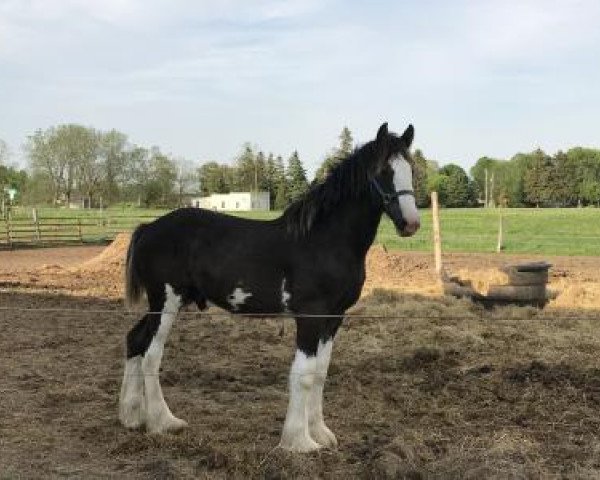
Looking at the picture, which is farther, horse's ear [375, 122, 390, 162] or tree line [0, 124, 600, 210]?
tree line [0, 124, 600, 210]

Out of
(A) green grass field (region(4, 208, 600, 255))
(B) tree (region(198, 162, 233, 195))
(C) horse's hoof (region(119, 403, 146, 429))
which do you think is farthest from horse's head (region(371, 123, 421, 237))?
(B) tree (region(198, 162, 233, 195))

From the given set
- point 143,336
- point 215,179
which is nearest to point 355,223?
point 143,336

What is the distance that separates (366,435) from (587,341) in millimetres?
4313

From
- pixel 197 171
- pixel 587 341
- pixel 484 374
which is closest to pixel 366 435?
pixel 484 374

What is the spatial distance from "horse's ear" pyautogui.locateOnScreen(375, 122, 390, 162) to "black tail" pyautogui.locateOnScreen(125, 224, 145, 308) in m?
2.10

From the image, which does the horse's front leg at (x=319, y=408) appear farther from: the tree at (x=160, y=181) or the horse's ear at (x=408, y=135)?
the tree at (x=160, y=181)

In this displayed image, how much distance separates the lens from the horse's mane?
16.1 ft

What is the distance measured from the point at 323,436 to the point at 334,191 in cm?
174

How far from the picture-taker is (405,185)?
15.3ft

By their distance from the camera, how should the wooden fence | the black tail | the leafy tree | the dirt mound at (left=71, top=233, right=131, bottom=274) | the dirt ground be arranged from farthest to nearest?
the leafy tree → the wooden fence → the dirt mound at (left=71, top=233, right=131, bottom=274) → the black tail → the dirt ground

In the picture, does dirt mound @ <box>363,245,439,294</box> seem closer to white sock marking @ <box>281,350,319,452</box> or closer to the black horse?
the black horse

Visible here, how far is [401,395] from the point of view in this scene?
20.1ft

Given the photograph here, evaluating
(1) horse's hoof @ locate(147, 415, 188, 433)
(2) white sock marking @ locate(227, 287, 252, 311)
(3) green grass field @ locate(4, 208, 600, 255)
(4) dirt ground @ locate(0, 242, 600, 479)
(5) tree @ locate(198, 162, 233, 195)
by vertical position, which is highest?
(5) tree @ locate(198, 162, 233, 195)

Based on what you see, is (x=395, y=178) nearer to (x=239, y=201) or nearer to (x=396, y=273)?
(x=396, y=273)
